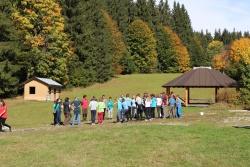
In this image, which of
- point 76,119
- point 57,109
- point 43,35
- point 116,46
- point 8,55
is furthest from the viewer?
point 116,46

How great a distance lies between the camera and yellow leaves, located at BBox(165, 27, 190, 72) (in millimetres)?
114500

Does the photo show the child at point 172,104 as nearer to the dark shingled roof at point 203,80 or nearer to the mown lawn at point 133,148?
the mown lawn at point 133,148

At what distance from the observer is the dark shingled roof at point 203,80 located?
52.3m

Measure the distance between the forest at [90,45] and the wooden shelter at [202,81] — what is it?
1.85 m

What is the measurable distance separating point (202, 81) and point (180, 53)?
6193 centimetres

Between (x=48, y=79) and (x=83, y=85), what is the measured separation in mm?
13438

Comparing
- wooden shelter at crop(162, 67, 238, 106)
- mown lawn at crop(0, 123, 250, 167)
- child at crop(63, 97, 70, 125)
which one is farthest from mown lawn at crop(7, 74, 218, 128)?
mown lawn at crop(0, 123, 250, 167)

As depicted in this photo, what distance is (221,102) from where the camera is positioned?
50594 millimetres

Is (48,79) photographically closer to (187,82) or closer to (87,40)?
(87,40)

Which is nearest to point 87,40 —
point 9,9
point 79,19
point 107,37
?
point 79,19

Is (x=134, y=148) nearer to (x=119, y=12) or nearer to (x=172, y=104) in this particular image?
(x=172, y=104)

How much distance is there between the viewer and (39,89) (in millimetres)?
62688

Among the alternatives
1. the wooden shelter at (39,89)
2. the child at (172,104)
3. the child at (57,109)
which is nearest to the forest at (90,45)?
the wooden shelter at (39,89)

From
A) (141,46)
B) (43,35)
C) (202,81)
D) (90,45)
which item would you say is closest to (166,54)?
(141,46)
